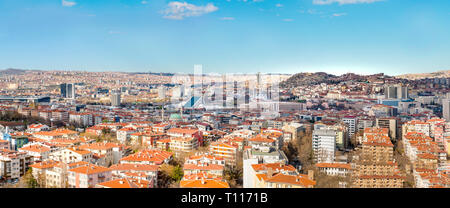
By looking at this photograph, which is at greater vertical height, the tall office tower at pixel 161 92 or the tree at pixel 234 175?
the tall office tower at pixel 161 92

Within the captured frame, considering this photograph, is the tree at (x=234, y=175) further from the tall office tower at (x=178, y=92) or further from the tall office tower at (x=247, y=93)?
the tall office tower at (x=178, y=92)

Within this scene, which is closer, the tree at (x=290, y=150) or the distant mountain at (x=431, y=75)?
the tree at (x=290, y=150)

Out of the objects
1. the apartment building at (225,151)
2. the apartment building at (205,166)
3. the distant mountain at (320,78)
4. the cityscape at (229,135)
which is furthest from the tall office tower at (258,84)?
the apartment building at (205,166)

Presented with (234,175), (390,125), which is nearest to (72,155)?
(234,175)

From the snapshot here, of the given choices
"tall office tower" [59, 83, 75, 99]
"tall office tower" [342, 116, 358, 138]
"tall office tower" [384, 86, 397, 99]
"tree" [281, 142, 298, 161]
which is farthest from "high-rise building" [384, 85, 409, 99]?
"tall office tower" [59, 83, 75, 99]

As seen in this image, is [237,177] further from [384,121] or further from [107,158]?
[384,121]

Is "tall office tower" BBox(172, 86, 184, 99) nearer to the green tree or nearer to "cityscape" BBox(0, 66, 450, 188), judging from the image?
"cityscape" BBox(0, 66, 450, 188)
